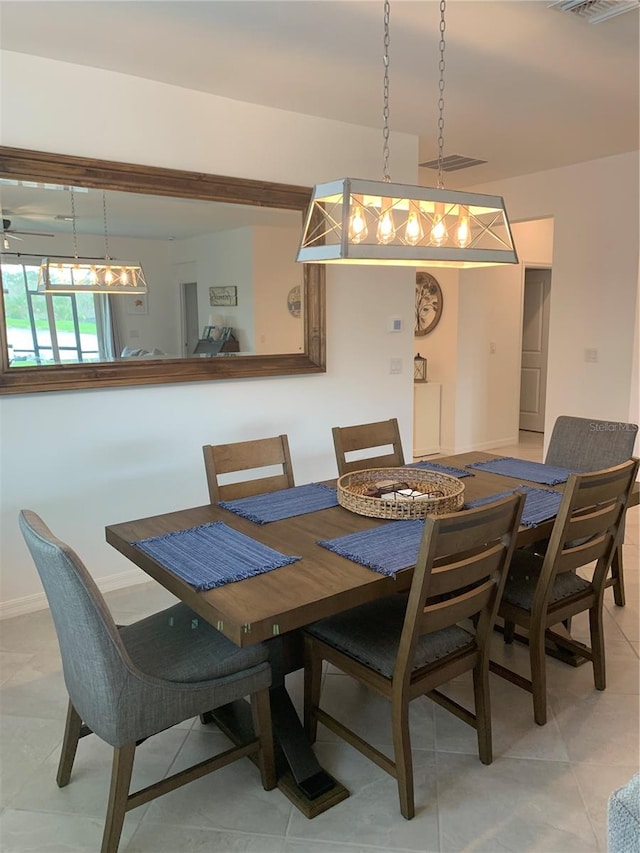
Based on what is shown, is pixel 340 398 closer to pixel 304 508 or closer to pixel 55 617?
pixel 304 508

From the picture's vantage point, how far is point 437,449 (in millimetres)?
6785

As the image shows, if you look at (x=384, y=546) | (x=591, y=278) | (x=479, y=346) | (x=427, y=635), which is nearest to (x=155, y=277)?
(x=384, y=546)

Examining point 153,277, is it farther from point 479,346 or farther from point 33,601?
point 479,346

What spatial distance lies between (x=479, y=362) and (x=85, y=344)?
177 inches

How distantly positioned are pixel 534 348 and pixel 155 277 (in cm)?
578

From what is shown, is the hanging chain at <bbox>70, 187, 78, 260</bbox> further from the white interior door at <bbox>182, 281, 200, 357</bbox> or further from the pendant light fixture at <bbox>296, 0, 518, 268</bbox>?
the pendant light fixture at <bbox>296, 0, 518, 268</bbox>

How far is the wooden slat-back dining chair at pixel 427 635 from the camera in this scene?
178 cm

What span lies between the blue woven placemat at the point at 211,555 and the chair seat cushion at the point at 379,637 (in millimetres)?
299

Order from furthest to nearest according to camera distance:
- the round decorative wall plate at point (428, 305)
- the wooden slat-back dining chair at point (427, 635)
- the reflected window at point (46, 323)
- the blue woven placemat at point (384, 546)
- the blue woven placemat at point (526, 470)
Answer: the round decorative wall plate at point (428, 305) < the reflected window at point (46, 323) < the blue woven placemat at point (526, 470) < the blue woven placemat at point (384, 546) < the wooden slat-back dining chair at point (427, 635)

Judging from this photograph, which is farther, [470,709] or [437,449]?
[437,449]

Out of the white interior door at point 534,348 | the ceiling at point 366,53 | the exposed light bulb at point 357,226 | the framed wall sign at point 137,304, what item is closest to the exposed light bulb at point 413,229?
the exposed light bulb at point 357,226

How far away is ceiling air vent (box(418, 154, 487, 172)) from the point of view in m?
4.73

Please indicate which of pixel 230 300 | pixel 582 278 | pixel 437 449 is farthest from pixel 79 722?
pixel 437 449

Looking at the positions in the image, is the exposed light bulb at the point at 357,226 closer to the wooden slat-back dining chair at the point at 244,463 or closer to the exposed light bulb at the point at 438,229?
the exposed light bulb at the point at 438,229
